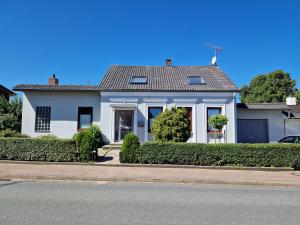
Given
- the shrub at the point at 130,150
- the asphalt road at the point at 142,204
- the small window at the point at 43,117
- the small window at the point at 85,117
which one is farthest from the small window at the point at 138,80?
the asphalt road at the point at 142,204

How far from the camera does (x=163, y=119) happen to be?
14.5m

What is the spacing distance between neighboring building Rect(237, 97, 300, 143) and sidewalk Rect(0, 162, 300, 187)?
10343 millimetres

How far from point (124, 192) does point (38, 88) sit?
1502 cm

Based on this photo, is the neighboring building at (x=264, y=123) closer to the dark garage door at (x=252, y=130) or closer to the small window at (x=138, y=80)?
the dark garage door at (x=252, y=130)

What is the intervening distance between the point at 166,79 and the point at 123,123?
5.06 meters

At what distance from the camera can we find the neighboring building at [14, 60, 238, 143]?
19234 mm

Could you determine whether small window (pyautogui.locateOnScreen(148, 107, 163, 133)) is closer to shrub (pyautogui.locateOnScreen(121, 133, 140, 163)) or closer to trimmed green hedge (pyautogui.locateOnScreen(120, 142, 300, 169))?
shrub (pyautogui.locateOnScreen(121, 133, 140, 163))

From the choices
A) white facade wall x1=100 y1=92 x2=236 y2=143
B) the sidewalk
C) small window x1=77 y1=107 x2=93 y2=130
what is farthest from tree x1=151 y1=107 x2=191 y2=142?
small window x1=77 y1=107 x2=93 y2=130

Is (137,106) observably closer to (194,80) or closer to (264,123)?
(194,80)

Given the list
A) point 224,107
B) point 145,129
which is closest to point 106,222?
point 145,129

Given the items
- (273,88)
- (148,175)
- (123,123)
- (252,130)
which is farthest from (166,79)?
(273,88)

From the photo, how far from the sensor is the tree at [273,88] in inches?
1772

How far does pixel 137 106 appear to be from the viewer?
19.3 m

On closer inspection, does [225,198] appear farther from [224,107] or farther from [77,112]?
[77,112]
